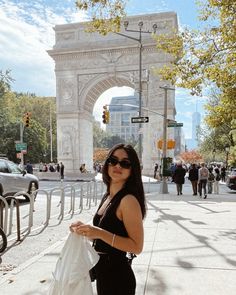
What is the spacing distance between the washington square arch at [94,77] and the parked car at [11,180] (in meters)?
23.5

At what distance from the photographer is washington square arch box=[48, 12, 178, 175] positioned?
37.1 metres

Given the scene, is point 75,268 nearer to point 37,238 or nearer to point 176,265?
point 176,265

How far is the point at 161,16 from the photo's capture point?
120 feet

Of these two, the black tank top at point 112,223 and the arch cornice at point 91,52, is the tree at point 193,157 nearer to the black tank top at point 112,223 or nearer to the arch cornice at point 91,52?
the arch cornice at point 91,52

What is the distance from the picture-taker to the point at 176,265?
516cm

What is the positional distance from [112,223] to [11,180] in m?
12.1

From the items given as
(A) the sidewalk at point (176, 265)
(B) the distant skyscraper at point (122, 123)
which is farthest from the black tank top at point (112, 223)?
(B) the distant skyscraper at point (122, 123)

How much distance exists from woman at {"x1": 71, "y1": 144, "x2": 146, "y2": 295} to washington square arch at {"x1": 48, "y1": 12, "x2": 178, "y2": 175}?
34.4 m

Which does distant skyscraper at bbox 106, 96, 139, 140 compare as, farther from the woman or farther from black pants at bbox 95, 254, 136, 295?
black pants at bbox 95, 254, 136, 295

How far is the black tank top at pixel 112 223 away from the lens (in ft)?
7.78

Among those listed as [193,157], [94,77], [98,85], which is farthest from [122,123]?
[94,77]

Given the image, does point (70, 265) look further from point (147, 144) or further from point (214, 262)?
point (147, 144)

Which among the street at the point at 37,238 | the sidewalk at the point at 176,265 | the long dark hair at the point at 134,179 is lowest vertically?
the street at the point at 37,238

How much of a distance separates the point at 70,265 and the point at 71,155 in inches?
1475
